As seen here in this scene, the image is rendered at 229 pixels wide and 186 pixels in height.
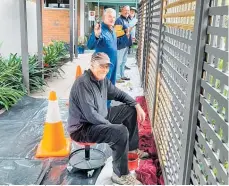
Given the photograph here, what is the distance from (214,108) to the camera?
4.50ft

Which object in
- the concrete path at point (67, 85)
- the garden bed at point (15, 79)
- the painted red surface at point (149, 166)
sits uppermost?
the garden bed at point (15, 79)

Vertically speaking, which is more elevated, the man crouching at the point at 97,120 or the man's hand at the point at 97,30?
the man's hand at the point at 97,30

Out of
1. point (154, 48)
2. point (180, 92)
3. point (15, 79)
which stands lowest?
point (15, 79)

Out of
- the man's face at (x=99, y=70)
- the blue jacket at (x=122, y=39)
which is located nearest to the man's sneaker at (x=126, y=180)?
the man's face at (x=99, y=70)

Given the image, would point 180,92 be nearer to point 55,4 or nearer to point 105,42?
point 105,42

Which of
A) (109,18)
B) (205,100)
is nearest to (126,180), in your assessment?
(205,100)

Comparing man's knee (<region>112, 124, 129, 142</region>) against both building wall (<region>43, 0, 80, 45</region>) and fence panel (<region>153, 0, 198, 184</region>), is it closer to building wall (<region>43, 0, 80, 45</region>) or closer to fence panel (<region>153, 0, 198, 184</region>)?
fence panel (<region>153, 0, 198, 184</region>)

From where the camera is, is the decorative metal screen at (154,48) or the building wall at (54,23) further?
the building wall at (54,23)

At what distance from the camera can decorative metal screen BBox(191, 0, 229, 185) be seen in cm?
123

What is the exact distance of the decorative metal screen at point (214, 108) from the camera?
123 centimetres

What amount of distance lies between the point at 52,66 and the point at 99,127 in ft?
17.9

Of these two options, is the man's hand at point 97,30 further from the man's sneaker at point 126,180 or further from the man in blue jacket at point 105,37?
the man's sneaker at point 126,180

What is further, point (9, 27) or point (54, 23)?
point (54, 23)

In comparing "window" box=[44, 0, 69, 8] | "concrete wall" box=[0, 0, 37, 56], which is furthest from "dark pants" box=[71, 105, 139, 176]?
"window" box=[44, 0, 69, 8]
